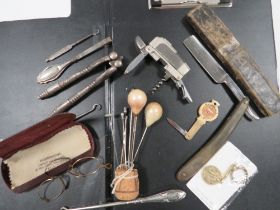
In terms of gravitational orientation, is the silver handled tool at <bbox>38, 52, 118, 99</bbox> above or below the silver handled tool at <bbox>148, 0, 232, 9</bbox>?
below

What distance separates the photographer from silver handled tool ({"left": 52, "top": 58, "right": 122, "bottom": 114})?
0.79 m

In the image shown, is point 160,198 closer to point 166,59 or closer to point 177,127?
point 177,127

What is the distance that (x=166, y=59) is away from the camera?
779 mm

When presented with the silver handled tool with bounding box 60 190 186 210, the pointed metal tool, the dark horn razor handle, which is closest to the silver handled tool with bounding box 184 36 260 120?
the dark horn razor handle

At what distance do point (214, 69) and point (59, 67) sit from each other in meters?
0.34

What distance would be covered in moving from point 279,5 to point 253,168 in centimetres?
38

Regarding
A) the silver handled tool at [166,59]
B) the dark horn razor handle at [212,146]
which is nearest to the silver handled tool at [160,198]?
the dark horn razor handle at [212,146]

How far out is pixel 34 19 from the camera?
855mm

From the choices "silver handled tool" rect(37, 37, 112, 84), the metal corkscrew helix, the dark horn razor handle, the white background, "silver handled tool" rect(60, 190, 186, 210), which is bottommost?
"silver handled tool" rect(60, 190, 186, 210)

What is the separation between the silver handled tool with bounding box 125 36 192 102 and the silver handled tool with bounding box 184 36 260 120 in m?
0.05

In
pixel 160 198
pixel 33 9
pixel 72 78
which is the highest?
pixel 33 9

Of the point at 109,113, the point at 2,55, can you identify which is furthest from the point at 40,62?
the point at 109,113

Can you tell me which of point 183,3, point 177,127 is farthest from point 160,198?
point 183,3

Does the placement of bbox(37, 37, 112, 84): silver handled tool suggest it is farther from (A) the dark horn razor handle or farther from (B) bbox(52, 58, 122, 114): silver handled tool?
(A) the dark horn razor handle
